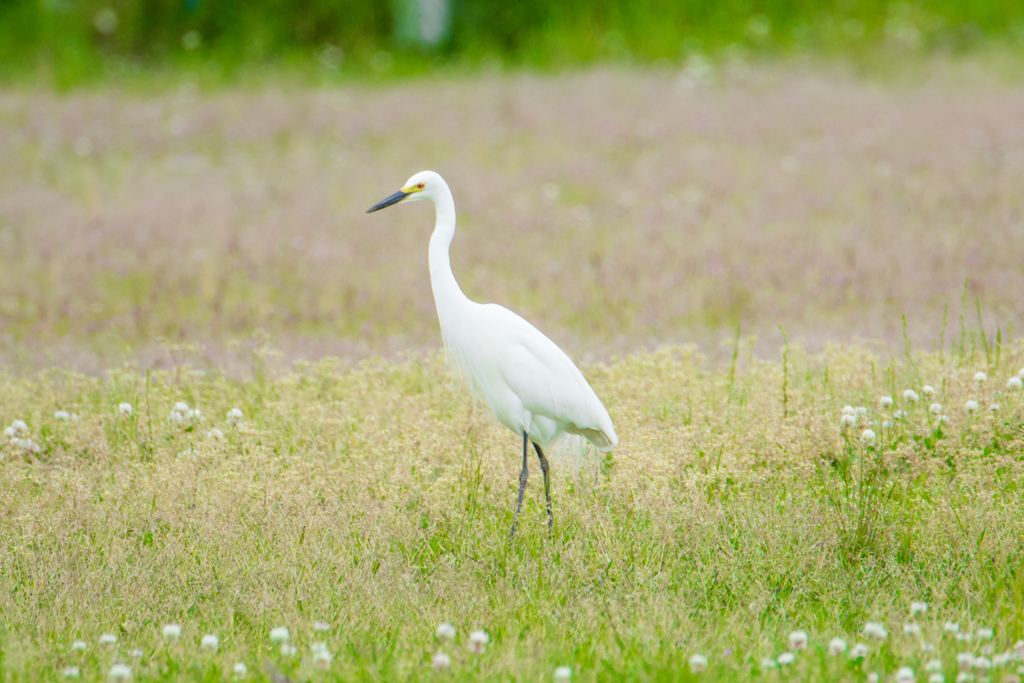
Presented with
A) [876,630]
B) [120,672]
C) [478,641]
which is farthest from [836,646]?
[120,672]

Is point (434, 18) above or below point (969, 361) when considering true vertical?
above

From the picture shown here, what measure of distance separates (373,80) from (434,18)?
2066 millimetres

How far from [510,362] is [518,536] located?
0.73 metres

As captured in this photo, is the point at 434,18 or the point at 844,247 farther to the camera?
the point at 434,18

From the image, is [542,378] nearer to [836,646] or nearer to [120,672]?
[836,646]

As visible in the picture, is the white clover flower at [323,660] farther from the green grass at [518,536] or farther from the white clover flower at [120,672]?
the white clover flower at [120,672]

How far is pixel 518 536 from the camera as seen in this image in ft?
12.8

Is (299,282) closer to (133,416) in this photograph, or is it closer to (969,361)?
(133,416)

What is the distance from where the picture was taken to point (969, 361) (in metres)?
5.27

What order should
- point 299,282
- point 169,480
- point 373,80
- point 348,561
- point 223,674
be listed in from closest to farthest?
point 223,674
point 348,561
point 169,480
point 299,282
point 373,80

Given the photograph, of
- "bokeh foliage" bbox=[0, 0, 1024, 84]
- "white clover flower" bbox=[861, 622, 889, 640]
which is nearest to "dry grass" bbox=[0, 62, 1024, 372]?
"bokeh foliage" bbox=[0, 0, 1024, 84]

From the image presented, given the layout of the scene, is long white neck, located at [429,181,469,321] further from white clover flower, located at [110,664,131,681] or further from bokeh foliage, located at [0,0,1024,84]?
bokeh foliage, located at [0,0,1024,84]

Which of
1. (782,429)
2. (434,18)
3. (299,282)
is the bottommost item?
(299,282)

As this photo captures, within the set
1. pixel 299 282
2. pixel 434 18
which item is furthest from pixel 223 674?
pixel 434 18
